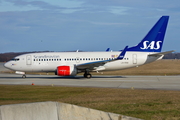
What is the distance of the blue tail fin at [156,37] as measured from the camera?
111 feet

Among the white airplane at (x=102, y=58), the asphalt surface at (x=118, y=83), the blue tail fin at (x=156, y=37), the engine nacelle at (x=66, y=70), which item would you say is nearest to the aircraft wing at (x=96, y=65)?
the white airplane at (x=102, y=58)

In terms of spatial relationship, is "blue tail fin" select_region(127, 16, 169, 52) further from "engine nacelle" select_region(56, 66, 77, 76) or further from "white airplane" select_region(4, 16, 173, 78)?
"engine nacelle" select_region(56, 66, 77, 76)

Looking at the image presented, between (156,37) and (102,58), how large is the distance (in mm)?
7054

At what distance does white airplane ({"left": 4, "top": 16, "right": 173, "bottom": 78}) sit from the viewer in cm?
3375

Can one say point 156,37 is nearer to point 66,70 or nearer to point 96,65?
point 96,65

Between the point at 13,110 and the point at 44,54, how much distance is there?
1089 inches

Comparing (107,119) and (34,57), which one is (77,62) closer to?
(34,57)

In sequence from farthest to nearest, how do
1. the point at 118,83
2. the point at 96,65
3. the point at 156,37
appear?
the point at 156,37, the point at 96,65, the point at 118,83

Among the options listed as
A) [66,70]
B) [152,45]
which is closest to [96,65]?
[66,70]

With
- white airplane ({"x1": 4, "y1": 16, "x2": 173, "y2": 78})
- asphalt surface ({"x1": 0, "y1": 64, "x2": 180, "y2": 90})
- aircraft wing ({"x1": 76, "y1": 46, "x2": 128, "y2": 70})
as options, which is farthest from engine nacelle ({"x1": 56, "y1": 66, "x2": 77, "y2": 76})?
white airplane ({"x1": 4, "y1": 16, "x2": 173, "y2": 78})

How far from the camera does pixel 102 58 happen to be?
112 ft

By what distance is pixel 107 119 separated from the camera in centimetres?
808

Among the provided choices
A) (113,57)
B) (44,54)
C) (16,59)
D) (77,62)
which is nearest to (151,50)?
(113,57)

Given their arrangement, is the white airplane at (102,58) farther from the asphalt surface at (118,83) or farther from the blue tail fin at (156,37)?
the asphalt surface at (118,83)
